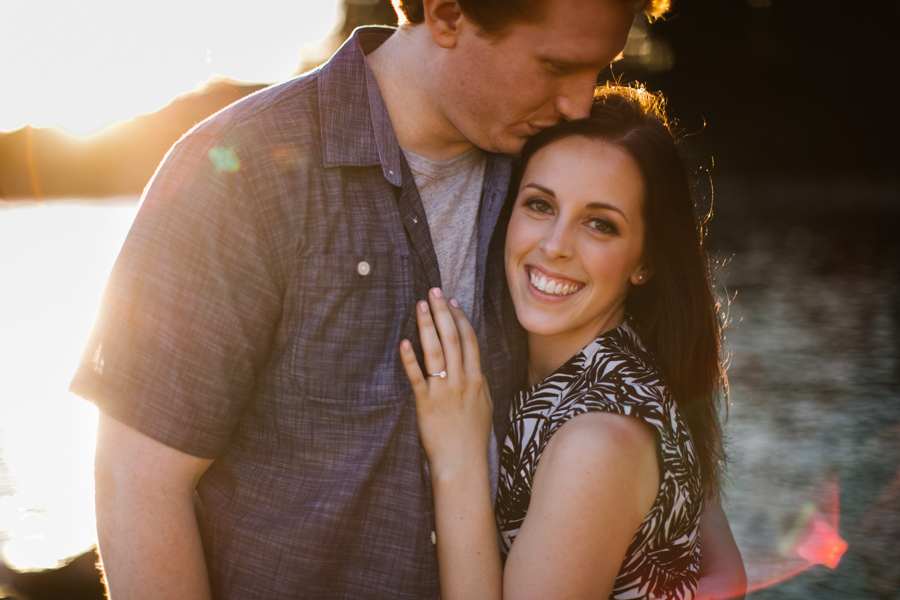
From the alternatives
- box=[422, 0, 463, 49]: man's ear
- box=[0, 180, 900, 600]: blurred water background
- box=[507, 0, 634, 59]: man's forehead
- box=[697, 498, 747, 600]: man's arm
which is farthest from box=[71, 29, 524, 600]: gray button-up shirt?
box=[0, 180, 900, 600]: blurred water background

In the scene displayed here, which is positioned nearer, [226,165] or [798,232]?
[226,165]

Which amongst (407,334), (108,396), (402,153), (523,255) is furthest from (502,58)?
(108,396)

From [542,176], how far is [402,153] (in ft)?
1.59

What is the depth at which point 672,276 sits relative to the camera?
2412mm

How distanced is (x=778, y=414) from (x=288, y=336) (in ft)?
20.5

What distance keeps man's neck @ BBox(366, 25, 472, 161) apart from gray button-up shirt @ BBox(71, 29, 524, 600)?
0.10m

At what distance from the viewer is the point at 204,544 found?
5.92 ft

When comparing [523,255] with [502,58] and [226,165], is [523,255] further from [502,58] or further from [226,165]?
[226,165]

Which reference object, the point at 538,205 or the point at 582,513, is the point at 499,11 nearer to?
the point at 538,205

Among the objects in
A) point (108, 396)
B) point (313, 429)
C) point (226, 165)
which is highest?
point (226, 165)

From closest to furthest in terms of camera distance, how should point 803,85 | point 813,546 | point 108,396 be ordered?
point 108,396 → point 813,546 → point 803,85

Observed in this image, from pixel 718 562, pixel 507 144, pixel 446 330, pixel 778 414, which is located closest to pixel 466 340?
pixel 446 330

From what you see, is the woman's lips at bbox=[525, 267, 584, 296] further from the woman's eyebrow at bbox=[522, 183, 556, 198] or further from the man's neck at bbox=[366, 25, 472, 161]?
the man's neck at bbox=[366, 25, 472, 161]

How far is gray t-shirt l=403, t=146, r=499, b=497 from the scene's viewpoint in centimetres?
206
